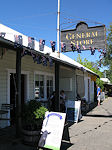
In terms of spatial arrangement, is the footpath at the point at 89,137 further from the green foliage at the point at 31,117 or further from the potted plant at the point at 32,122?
the green foliage at the point at 31,117

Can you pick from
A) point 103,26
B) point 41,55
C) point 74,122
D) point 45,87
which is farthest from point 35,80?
point 103,26

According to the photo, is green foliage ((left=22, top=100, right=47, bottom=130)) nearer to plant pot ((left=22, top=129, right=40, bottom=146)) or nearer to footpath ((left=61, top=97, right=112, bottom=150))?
plant pot ((left=22, top=129, right=40, bottom=146))

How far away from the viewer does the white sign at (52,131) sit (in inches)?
168

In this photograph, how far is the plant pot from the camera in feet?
15.4

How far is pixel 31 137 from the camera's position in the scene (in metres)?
4.74

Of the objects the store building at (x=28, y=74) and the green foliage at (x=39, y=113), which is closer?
the green foliage at (x=39, y=113)

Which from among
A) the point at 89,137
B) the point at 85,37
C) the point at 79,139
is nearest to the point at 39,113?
the point at 79,139

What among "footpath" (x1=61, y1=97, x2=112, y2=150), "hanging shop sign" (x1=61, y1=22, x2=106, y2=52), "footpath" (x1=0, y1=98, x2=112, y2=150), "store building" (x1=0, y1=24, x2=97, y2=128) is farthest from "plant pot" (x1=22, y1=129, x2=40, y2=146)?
"hanging shop sign" (x1=61, y1=22, x2=106, y2=52)

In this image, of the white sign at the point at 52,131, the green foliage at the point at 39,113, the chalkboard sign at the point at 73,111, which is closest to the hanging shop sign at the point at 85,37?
the chalkboard sign at the point at 73,111

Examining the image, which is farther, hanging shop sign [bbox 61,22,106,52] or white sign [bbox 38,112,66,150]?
hanging shop sign [bbox 61,22,106,52]

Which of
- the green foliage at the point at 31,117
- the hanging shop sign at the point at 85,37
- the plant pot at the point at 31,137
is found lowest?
the plant pot at the point at 31,137

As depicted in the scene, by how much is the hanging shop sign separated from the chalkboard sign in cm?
260

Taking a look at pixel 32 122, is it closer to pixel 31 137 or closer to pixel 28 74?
pixel 31 137

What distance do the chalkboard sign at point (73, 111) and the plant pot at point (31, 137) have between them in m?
3.18
